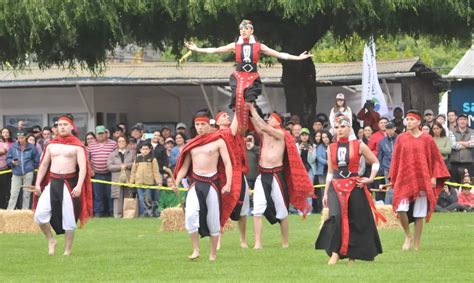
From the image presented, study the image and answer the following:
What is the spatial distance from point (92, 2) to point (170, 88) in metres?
9.40

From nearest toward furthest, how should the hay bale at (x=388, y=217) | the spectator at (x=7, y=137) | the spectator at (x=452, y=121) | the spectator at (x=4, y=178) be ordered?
1. the hay bale at (x=388, y=217)
2. the spectator at (x=452, y=121)
3. the spectator at (x=4, y=178)
4. the spectator at (x=7, y=137)

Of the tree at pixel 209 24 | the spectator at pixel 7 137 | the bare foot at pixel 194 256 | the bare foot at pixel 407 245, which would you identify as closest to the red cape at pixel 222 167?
the bare foot at pixel 194 256

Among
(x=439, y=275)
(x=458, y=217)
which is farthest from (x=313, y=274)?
(x=458, y=217)

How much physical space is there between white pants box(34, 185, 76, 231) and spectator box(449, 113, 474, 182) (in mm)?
11052

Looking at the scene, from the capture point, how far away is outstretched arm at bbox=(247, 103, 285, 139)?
60.4 ft

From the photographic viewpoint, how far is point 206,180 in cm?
1725

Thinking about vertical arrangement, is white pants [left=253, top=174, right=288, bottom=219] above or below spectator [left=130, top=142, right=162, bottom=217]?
below

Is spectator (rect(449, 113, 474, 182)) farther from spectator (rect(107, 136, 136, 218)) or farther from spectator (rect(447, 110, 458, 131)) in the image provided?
spectator (rect(107, 136, 136, 218))

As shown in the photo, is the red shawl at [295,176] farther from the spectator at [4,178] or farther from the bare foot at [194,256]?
the spectator at [4,178]

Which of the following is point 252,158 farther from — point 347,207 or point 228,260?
point 347,207

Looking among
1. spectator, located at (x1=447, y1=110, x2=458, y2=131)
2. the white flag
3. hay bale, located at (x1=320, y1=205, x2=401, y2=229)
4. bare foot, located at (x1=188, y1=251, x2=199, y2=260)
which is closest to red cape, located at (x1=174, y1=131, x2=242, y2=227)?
bare foot, located at (x1=188, y1=251, x2=199, y2=260)

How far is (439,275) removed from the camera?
14844 mm

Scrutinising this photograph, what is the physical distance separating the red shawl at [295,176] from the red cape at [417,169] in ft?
5.08

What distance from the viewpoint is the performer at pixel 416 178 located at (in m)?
18.4
